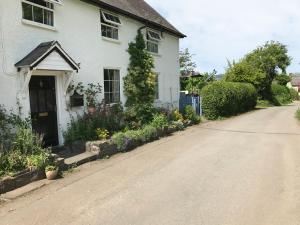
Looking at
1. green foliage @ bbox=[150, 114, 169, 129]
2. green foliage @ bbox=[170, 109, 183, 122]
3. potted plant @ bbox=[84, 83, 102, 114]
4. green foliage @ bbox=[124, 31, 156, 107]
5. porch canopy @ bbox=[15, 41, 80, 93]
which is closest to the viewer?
porch canopy @ bbox=[15, 41, 80, 93]

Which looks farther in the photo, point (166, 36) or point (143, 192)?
point (166, 36)

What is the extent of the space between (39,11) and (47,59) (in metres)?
1.82

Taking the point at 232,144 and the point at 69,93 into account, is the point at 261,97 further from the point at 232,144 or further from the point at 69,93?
the point at 69,93

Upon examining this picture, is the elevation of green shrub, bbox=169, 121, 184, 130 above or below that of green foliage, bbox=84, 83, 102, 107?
below

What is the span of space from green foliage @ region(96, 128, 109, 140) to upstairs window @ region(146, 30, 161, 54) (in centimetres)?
724

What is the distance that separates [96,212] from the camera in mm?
5828

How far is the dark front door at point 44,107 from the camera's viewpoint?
10.2 m

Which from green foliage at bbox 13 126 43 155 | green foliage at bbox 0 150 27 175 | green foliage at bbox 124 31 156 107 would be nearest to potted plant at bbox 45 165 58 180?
green foliage at bbox 0 150 27 175

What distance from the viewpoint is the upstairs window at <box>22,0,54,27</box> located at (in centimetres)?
983

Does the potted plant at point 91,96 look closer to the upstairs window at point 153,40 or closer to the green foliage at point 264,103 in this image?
the upstairs window at point 153,40

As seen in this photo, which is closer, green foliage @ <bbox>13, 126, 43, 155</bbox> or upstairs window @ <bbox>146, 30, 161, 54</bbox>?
green foliage @ <bbox>13, 126, 43, 155</bbox>

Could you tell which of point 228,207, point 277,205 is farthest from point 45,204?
point 277,205

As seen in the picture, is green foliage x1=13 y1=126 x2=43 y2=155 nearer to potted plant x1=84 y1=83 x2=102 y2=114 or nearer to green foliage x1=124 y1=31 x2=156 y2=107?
potted plant x1=84 y1=83 x2=102 y2=114

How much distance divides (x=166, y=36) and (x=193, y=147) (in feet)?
30.5
